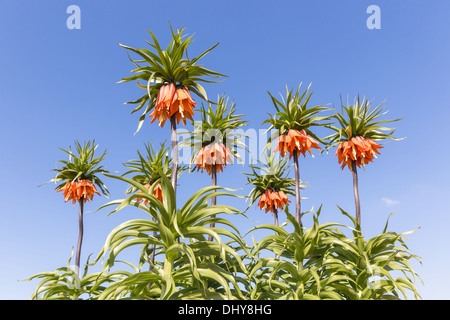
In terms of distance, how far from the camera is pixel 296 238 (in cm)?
743

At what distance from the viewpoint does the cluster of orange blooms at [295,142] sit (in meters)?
10.9

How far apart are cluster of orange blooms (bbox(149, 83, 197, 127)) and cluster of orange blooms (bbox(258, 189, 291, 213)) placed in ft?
23.9

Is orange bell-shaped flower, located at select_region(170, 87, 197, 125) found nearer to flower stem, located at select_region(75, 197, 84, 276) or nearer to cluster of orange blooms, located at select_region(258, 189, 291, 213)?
flower stem, located at select_region(75, 197, 84, 276)

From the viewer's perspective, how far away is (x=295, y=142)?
35.9 ft

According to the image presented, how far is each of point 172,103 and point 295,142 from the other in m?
4.58

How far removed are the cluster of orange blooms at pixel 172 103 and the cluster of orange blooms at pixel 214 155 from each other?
3.45 m

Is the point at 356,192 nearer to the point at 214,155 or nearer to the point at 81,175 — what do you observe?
the point at 214,155

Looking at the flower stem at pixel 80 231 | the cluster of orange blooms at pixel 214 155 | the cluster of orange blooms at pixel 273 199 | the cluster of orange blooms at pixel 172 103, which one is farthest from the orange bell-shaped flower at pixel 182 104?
the cluster of orange blooms at pixel 273 199

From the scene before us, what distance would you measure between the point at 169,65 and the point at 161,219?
3474 millimetres

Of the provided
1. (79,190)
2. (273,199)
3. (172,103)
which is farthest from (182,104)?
(273,199)

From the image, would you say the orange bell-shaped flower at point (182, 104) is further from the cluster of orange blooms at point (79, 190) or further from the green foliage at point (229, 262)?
the cluster of orange blooms at point (79, 190)

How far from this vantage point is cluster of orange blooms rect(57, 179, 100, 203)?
13359 millimetres

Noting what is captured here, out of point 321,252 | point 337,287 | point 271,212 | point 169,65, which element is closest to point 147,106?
point 169,65
